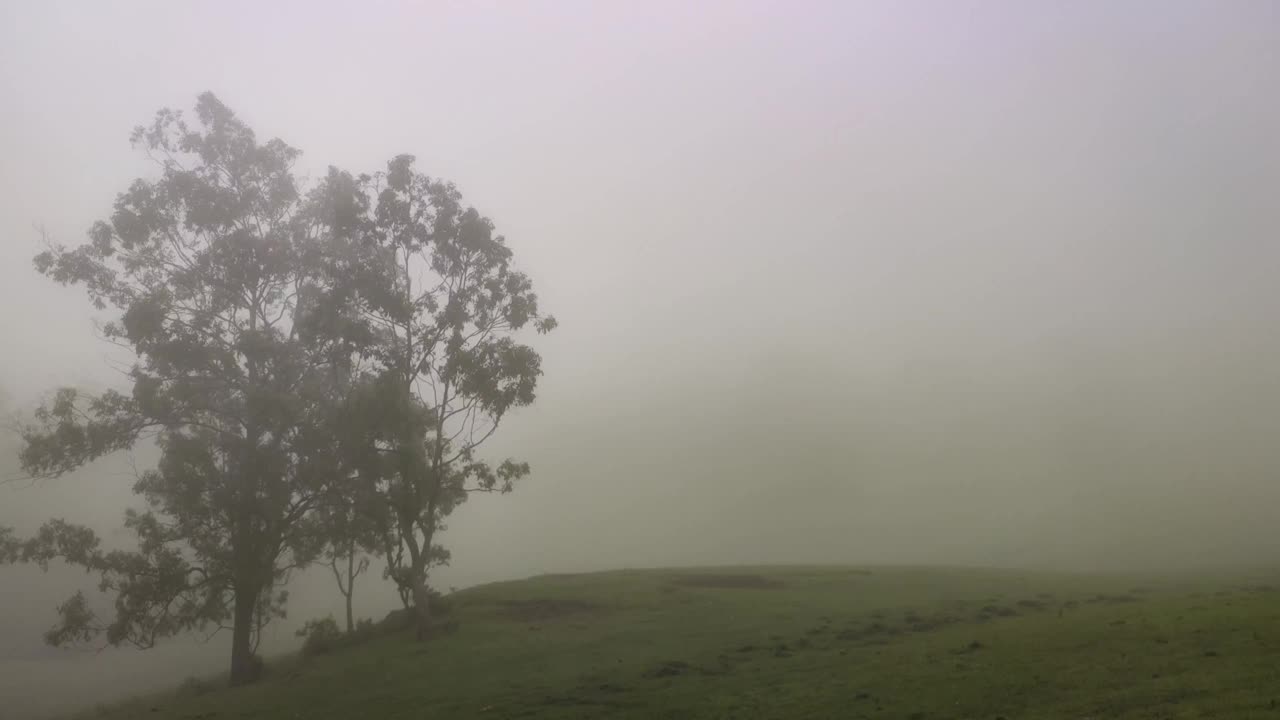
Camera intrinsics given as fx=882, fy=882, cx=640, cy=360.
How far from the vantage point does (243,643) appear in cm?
3409

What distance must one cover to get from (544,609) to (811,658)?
53.1ft

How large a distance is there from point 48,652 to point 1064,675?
56595 millimetres

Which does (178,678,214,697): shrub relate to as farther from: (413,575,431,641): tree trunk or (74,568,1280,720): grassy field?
(413,575,431,641): tree trunk

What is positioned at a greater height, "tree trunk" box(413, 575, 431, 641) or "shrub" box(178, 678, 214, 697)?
"tree trunk" box(413, 575, 431, 641)

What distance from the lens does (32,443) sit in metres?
32.7

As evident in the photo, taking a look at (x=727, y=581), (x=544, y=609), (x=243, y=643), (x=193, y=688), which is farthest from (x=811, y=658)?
(x=193, y=688)

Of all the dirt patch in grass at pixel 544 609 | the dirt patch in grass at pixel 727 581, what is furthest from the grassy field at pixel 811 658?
the dirt patch in grass at pixel 727 581

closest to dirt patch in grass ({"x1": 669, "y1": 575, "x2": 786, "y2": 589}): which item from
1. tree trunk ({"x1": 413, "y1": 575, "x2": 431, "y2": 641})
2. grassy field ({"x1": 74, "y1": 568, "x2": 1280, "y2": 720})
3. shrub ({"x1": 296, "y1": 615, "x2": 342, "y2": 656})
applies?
grassy field ({"x1": 74, "y1": 568, "x2": 1280, "y2": 720})

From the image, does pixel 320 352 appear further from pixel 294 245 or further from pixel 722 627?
pixel 722 627

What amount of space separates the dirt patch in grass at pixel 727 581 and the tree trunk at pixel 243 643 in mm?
19051

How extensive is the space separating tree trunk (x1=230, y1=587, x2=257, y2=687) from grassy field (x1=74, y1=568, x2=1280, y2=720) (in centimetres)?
131

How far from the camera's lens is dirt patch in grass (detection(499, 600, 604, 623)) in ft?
118

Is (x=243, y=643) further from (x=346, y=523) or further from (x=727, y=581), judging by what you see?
(x=727, y=581)

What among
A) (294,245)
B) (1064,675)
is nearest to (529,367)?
(294,245)
